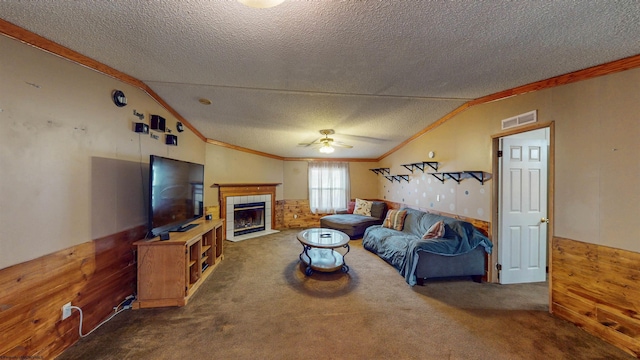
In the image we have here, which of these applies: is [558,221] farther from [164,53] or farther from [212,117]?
[212,117]

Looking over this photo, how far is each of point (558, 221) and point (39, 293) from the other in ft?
14.8

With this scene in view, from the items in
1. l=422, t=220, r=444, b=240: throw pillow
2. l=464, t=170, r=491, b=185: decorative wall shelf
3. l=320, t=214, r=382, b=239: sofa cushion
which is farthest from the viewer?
l=320, t=214, r=382, b=239: sofa cushion

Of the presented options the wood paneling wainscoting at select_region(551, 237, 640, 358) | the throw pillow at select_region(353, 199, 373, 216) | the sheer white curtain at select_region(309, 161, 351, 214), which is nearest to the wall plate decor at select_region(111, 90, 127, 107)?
the wood paneling wainscoting at select_region(551, 237, 640, 358)

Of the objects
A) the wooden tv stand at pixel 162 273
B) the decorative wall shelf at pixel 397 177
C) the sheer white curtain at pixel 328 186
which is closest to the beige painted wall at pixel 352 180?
the sheer white curtain at pixel 328 186

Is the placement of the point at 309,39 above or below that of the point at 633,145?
above

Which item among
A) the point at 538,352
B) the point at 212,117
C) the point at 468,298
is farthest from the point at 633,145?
the point at 212,117

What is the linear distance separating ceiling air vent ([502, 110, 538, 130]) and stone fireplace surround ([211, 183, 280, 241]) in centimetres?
503

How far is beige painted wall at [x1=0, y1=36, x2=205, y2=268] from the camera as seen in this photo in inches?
57.5

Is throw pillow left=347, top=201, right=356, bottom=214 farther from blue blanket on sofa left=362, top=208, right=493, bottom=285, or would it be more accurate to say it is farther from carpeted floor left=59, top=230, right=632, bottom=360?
carpeted floor left=59, top=230, right=632, bottom=360

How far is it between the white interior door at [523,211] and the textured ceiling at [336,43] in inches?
39.9

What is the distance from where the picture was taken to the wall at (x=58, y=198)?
1.46 m

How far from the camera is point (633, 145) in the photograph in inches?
71.8

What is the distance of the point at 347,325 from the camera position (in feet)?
6.88

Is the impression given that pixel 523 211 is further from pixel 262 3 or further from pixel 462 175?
pixel 262 3
